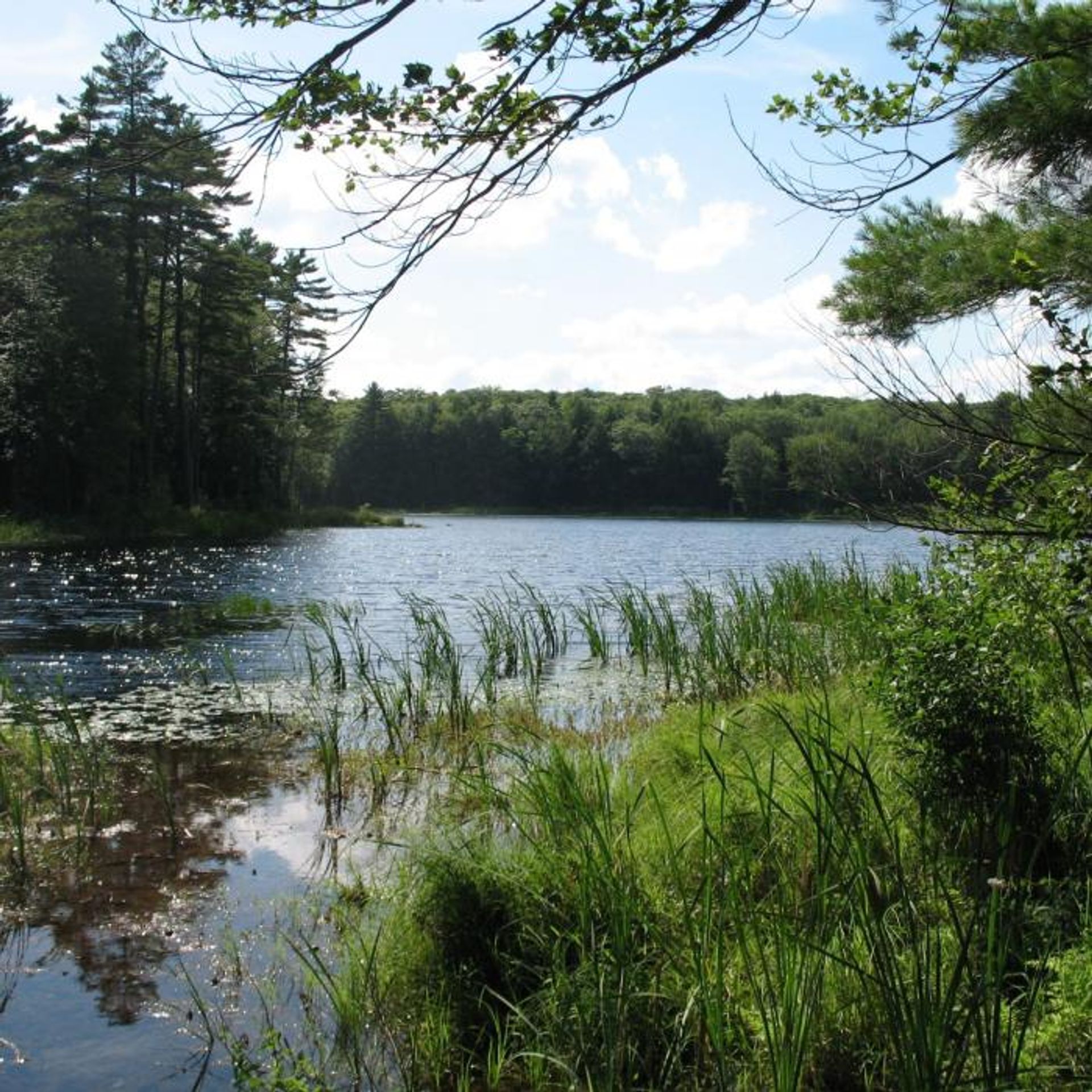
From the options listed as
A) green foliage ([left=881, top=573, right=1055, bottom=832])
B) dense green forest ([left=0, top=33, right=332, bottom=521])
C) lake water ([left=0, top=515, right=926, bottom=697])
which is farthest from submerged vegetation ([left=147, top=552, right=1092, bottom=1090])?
dense green forest ([left=0, top=33, right=332, bottom=521])

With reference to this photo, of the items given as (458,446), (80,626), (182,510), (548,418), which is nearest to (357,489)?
(458,446)

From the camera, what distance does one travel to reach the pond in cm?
393

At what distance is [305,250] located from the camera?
130 inches

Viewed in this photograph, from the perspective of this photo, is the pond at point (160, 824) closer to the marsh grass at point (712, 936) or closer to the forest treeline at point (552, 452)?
the marsh grass at point (712, 936)

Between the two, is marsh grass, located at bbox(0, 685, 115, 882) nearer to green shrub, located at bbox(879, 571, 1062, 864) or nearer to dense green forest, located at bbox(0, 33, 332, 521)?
green shrub, located at bbox(879, 571, 1062, 864)

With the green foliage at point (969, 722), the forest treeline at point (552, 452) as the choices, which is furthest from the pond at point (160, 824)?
the forest treeline at point (552, 452)

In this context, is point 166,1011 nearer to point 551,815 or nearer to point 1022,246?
point 551,815

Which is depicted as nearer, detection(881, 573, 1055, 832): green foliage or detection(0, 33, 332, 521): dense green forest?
detection(881, 573, 1055, 832): green foliage

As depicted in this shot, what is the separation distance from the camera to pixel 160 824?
6.21 metres

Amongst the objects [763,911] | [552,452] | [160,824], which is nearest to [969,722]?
[763,911]

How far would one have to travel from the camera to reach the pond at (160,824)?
3926 mm

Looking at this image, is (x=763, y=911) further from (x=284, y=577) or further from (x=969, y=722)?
→ (x=284, y=577)

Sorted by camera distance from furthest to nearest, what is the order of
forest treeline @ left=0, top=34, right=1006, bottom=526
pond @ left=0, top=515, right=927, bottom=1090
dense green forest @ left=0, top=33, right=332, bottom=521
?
dense green forest @ left=0, top=33, right=332, bottom=521, forest treeline @ left=0, top=34, right=1006, bottom=526, pond @ left=0, top=515, right=927, bottom=1090

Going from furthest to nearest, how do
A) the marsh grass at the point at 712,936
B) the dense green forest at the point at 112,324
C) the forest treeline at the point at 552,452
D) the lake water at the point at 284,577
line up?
1. the forest treeline at the point at 552,452
2. the dense green forest at the point at 112,324
3. the lake water at the point at 284,577
4. the marsh grass at the point at 712,936
